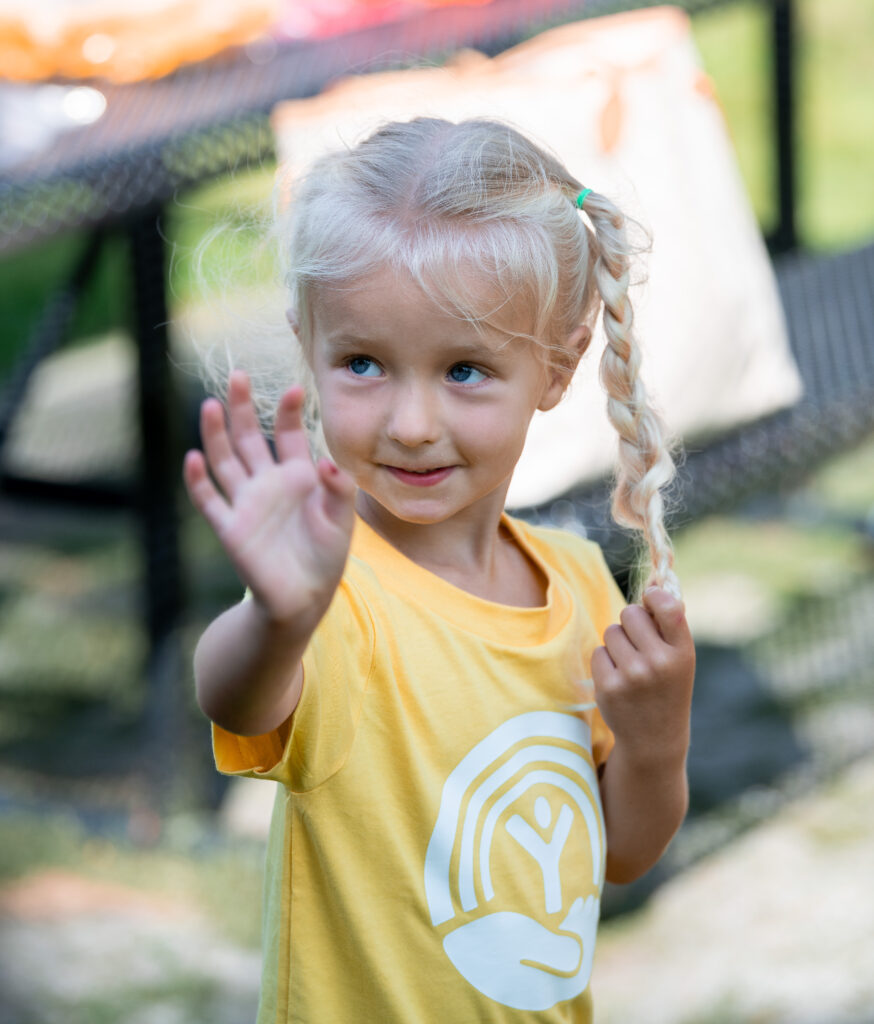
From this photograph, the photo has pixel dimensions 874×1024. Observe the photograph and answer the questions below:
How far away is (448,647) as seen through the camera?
0.97m

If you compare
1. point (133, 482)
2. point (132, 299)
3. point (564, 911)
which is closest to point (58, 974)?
point (132, 299)

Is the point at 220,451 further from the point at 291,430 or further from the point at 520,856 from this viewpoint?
the point at 520,856

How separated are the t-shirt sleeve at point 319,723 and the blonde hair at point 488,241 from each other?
0.23m

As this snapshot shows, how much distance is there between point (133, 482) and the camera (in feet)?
11.8

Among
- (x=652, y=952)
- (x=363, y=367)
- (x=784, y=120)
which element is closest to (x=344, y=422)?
(x=363, y=367)

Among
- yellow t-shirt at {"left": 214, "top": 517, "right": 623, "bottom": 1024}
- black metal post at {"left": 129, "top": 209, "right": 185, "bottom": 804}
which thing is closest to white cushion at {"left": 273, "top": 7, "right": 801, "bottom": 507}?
black metal post at {"left": 129, "top": 209, "right": 185, "bottom": 804}

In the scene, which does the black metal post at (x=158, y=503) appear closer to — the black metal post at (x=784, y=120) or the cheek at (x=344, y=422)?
the cheek at (x=344, y=422)

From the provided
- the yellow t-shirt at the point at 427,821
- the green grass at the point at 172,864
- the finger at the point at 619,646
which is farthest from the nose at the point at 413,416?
the green grass at the point at 172,864

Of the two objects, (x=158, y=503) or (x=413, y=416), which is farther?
(x=158, y=503)

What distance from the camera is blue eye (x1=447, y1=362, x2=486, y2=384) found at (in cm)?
96

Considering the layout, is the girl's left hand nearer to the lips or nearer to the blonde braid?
the blonde braid

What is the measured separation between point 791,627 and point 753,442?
1.02 m

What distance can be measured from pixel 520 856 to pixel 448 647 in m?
0.16

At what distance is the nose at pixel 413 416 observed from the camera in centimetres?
92
